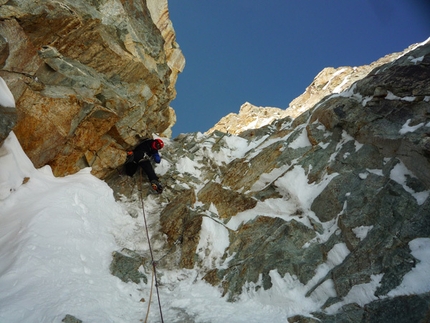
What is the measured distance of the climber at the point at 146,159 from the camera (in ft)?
50.7

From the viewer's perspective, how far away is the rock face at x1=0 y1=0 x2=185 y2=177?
37.8 ft

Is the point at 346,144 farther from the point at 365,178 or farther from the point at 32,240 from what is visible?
the point at 32,240

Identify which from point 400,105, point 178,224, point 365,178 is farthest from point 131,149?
point 400,105

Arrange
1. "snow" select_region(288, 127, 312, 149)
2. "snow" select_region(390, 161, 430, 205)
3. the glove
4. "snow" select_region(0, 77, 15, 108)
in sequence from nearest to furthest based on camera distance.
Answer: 1. "snow" select_region(390, 161, 430, 205)
2. "snow" select_region(0, 77, 15, 108)
3. "snow" select_region(288, 127, 312, 149)
4. the glove

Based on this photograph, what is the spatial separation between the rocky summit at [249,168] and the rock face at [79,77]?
0.19ft

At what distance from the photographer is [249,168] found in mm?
15703

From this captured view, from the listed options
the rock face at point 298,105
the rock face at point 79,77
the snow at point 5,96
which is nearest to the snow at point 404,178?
the rock face at point 79,77

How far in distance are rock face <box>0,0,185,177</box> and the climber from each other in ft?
1.70

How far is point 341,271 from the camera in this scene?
27.2 feet

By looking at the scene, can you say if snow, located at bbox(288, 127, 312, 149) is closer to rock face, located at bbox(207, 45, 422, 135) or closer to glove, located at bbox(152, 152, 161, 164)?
glove, located at bbox(152, 152, 161, 164)

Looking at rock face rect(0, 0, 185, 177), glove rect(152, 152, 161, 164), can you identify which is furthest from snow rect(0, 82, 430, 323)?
glove rect(152, 152, 161, 164)

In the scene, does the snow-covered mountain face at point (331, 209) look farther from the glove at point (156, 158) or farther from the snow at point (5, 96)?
the snow at point (5, 96)

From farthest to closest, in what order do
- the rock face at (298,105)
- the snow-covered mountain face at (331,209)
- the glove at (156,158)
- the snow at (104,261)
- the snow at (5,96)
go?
the rock face at (298,105)
the glove at (156,158)
the snow at (5,96)
the snow-covered mountain face at (331,209)
the snow at (104,261)

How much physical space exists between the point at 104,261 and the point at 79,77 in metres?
8.75
